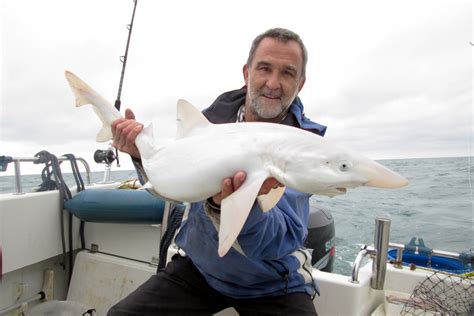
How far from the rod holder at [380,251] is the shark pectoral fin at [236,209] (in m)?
1.67

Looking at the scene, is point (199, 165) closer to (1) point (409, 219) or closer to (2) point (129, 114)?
(2) point (129, 114)

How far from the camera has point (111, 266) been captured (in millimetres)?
3795

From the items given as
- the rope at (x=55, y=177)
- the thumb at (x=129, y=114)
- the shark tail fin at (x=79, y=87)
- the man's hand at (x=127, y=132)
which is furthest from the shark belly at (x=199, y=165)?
the rope at (x=55, y=177)

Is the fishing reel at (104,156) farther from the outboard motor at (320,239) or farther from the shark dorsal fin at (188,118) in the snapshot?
the shark dorsal fin at (188,118)

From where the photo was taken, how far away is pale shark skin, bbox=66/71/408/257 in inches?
53.8

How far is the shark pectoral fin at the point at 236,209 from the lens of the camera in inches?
51.9

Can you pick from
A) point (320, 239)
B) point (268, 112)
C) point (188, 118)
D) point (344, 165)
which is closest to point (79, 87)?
point (188, 118)

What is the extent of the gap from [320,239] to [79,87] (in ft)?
10.3

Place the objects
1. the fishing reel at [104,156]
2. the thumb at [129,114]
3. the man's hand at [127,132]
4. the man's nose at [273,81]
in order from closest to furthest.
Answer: the man's hand at [127,132], the thumb at [129,114], the man's nose at [273,81], the fishing reel at [104,156]

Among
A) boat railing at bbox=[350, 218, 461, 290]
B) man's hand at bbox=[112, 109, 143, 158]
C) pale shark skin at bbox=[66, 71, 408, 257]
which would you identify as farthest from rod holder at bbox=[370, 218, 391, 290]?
man's hand at bbox=[112, 109, 143, 158]

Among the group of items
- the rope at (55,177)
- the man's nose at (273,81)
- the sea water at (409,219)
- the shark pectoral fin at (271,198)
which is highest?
the man's nose at (273,81)

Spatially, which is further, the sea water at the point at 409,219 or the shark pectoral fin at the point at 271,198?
the sea water at the point at 409,219

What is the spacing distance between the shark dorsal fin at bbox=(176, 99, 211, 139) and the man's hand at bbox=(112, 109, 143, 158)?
47 centimetres

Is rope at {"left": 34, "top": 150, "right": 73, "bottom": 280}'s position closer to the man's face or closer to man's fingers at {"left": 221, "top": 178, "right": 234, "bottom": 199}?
the man's face
